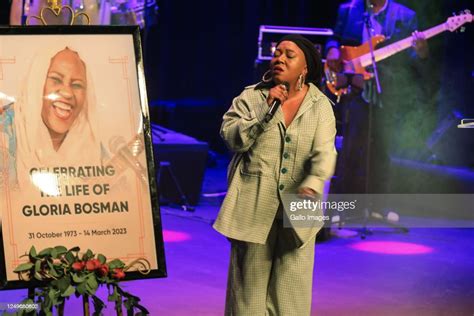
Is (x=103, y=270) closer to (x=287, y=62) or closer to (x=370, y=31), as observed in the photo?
(x=287, y=62)

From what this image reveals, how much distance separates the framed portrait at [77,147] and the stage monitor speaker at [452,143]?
4.30 meters

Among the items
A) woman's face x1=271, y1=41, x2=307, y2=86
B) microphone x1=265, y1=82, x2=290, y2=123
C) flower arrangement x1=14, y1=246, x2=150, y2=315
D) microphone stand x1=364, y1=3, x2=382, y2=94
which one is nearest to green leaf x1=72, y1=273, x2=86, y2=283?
flower arrangement x1=14, y1=246, x2=150, y2=315

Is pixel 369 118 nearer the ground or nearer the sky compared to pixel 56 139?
nearer the ground

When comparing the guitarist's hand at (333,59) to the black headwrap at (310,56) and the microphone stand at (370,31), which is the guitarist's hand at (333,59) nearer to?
the microphone stand at (370,31)

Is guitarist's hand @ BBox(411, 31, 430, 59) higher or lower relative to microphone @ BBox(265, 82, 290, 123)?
lower

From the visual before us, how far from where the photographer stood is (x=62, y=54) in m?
3.21

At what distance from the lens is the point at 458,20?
6801mm

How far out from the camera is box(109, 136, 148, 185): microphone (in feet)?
10.6

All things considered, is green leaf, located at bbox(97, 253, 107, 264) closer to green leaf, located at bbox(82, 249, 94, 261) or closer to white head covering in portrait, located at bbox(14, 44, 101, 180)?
green leaf, located at bbox(82, 249, 94, 261)

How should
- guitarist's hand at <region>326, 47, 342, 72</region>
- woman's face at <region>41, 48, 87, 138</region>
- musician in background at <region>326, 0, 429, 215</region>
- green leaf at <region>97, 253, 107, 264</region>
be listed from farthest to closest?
musician in background at <region>326, 0, 429, 215</region> < guitarist's hand at <region>326, 47, 342, 72</region> < woman's face at <region>41, 48, 87, 138</region> < green leaf at <region>97, 253, 107, 264</region>

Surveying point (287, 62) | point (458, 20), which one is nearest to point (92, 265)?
point (287, 62)

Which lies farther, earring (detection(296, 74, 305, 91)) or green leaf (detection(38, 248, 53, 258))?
earring (detection(296, 74, 305, 91))

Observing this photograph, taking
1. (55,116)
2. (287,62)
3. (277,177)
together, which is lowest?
(277,177)

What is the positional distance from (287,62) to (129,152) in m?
0.66
